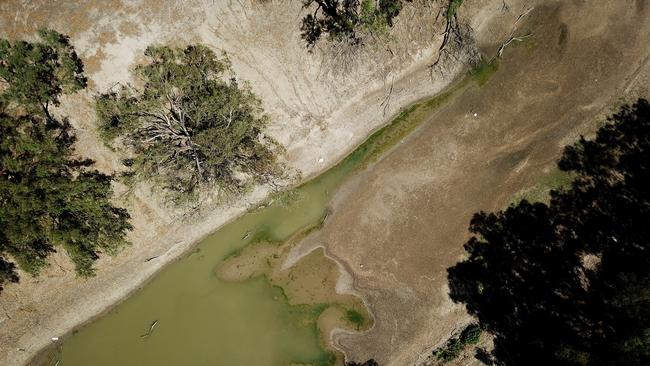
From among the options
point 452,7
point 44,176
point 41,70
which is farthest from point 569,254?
point 41,70

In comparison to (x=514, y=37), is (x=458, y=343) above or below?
below

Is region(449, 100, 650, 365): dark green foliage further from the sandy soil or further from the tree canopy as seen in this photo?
the tree canopy

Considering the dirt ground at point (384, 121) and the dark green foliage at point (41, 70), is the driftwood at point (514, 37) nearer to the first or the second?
the dirt ground at point (384, 121)

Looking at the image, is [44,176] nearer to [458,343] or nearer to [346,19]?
[346,19]

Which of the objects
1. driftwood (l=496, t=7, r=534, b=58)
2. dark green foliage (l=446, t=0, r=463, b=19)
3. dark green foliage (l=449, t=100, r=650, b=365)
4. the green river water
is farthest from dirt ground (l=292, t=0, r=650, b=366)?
dark green foliage (l=446, t=0, r=463, b=19)

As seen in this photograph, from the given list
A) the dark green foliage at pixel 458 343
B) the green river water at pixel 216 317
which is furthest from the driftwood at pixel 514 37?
the dark green foliage at pixel 458 343
